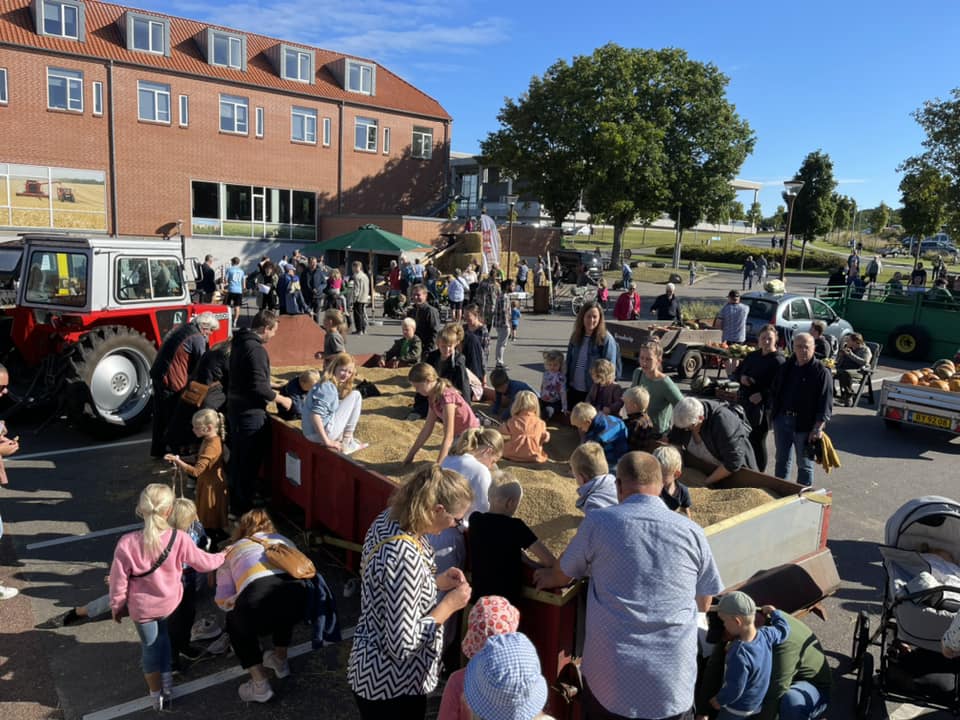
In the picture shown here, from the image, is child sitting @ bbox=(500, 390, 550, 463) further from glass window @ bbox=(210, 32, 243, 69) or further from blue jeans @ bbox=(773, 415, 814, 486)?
glass window @ bbox=(210, 32, 243, 69)

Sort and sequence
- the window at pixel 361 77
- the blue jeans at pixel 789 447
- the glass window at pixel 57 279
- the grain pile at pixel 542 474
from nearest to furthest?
the grain pile at pixel 542 474
the blue jeans at pixel 789 447
the glass window at pixel 57 279
the window at pixel 361 77

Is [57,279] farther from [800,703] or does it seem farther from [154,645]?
[800,703]

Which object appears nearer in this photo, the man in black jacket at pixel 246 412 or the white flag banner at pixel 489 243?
the man in black jacket at pixel 246 412

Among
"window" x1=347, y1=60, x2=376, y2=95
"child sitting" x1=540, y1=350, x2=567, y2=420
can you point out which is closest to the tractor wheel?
"child sitting" x1=540, y1=350, x2=567, y2=420

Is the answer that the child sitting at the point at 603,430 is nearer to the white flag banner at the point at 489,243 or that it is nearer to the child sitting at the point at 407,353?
the child sitting at the point at 407,353

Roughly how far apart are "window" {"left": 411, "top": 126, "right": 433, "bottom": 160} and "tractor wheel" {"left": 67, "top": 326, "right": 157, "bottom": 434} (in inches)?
1166

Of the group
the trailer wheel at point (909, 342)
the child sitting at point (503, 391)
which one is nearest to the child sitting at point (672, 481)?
the child sitting at point (503, 391)

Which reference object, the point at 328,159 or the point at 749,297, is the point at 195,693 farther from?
the point at 328,159

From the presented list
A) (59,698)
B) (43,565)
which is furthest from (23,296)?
(59,698)

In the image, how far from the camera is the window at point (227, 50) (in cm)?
3100

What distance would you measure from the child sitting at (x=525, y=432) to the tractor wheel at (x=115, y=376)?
550 cm

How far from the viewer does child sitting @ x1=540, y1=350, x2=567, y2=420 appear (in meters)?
7.73

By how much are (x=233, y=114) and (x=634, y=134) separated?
18388 millimetres

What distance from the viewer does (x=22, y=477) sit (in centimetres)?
795
